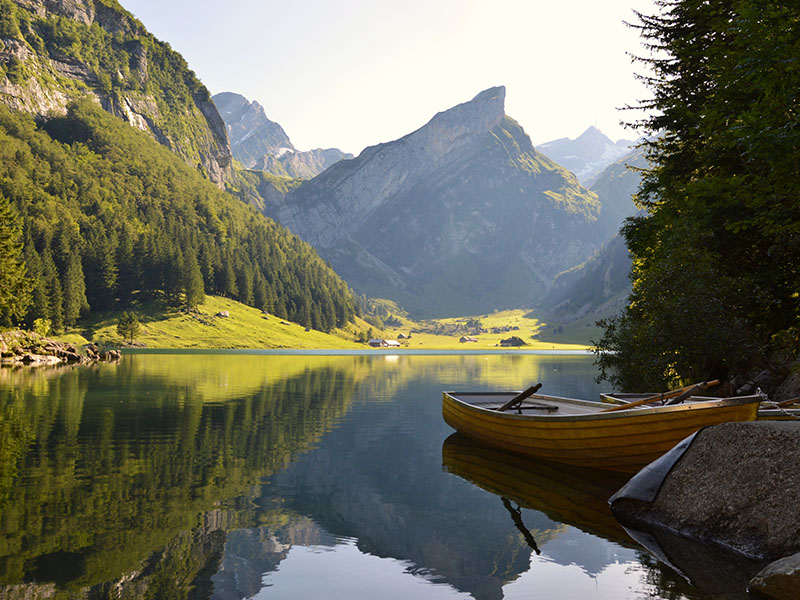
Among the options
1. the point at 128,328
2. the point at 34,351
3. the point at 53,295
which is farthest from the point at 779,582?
the point at 53,295

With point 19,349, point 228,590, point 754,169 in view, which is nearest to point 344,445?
point 228,590

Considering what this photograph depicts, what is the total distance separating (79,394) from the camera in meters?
44.9

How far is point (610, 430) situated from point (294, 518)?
428 inches

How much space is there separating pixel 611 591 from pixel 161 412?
105 ft

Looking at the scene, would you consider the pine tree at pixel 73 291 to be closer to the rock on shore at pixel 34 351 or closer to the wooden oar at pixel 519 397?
the rock on shore at pixel 34 351

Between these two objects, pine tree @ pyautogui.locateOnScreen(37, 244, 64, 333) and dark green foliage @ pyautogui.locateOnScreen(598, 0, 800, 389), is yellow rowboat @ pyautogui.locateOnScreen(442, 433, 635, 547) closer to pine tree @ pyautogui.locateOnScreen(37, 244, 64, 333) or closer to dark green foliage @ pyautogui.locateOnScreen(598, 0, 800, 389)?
dark green foliage @ pyautogui.locateOnScreen(598, 0, 800, 389)

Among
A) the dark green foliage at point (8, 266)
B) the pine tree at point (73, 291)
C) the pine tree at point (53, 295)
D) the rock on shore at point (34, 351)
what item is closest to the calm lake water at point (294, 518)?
the dark green foliage at point (8, 266)

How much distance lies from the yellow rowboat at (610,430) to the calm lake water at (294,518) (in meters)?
0.80

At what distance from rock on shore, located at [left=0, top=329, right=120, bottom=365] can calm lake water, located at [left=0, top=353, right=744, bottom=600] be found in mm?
63062

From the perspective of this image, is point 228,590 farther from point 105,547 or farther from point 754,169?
point 754,169

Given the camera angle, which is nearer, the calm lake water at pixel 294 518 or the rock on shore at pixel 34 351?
the calm lake water at pixel 294 518

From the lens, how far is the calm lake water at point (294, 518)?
1115cm

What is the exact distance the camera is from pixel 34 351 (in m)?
90.6

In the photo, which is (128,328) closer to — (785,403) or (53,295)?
(53,295)
